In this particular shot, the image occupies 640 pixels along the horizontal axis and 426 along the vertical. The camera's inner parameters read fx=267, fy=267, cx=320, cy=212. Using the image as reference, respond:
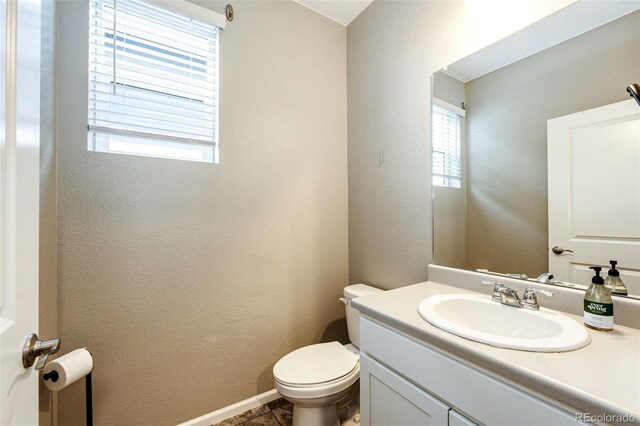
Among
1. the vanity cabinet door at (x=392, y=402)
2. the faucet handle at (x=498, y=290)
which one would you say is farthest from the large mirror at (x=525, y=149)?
the vanity cabinet door at (x=392, y=402)

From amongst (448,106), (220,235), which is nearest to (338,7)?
(448,106)

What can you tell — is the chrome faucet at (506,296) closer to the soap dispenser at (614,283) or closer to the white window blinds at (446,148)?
the soap dispenser at (614,283)

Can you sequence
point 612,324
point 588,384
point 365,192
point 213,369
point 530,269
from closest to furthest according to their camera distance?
1. point 588,384
2. point 612,324
3. point 530,269
4. point 213,369
5. point 365,192

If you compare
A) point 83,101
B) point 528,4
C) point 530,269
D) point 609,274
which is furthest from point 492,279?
point 83,101

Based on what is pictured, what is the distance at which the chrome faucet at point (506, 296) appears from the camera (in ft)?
3.15

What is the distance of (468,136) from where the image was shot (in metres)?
1.30

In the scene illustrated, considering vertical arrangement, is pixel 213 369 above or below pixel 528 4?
below

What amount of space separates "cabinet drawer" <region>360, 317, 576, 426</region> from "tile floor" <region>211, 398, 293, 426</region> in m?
0.94

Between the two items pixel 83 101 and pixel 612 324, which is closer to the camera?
pixel 612 324

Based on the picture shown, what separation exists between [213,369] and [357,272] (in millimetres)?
1060

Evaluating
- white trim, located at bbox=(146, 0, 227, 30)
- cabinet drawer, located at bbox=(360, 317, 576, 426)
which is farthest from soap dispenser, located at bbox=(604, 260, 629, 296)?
white trim, located at bbox=(146, 0, 227, 30)

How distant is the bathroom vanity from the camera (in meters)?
0.53

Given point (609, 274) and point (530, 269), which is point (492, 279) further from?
point (609, 274)

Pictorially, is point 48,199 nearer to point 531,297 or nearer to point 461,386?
point 461,386
